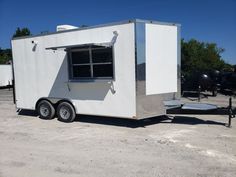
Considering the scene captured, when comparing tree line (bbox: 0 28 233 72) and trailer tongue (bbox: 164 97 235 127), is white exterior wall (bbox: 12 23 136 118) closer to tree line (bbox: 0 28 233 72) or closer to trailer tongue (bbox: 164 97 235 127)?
trailer tongue (bbox: 164 97 235 127)

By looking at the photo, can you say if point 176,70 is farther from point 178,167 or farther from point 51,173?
point 51,173

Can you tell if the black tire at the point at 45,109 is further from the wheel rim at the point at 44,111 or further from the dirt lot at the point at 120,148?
the dirt lot at the point at 120,148

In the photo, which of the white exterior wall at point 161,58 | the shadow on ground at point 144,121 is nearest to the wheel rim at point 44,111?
the shadow on ground at point 144,121

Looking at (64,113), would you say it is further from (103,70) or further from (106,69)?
(106,69)

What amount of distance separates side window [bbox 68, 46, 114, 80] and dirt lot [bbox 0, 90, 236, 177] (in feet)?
5.07

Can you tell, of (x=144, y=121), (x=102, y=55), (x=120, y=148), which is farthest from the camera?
(x=144, y=121)

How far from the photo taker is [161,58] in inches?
318

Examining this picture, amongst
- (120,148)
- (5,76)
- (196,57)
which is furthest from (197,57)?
(120,148)

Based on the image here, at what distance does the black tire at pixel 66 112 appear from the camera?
9016mm

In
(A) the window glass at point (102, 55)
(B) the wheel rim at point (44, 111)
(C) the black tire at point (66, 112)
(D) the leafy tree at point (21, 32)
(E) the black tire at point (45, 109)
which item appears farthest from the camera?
(D) the leafy tree at point (21, 32)

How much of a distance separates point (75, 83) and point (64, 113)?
116 centimetres

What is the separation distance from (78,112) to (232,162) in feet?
16.9

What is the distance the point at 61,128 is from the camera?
8.30 meters

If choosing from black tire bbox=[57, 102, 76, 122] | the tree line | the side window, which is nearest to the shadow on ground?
black tire bbox=[57, 102, 76, 122]
